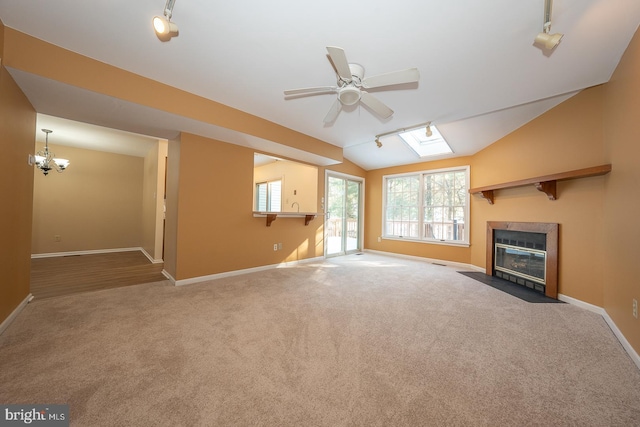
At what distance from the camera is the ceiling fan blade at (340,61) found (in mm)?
1688

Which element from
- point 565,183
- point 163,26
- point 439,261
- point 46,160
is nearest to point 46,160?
point 46,160

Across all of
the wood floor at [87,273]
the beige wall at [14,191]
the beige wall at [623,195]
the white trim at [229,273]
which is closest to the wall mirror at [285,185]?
the white trim at [229,273]

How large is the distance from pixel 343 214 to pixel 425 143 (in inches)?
101

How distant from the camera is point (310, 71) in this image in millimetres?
2410

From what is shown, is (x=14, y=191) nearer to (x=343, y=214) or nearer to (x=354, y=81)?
(x=354, y=81)

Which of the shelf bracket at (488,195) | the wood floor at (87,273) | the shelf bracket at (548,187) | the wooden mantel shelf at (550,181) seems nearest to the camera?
the wooden mantel shelf at (550,181)

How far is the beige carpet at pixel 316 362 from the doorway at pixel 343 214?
3.09 m

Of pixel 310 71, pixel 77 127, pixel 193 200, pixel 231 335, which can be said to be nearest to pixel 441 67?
pixel 310 71

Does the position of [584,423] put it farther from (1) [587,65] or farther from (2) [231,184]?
(2) [231,184]

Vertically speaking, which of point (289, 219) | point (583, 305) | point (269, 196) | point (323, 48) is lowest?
point (583, 305)

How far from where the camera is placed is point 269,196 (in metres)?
7.55

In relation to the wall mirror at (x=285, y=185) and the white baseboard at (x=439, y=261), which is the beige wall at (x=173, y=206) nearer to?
the wall mirror at (x=285, y=185)

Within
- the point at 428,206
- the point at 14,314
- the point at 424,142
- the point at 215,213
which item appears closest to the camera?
the point at 14,314
